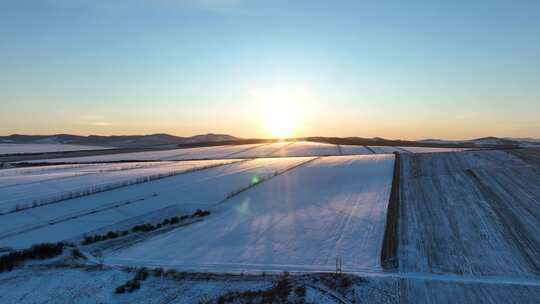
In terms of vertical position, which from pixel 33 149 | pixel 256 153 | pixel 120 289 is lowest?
pixel 120 289

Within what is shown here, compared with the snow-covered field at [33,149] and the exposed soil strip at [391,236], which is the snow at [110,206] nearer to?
the exposed soil strip at [391,236]

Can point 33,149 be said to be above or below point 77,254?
above

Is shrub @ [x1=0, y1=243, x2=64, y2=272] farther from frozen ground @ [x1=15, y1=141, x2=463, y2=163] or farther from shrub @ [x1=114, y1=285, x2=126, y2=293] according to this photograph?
frozen ground @ [x1=15, y1=141, x2=463, y2=163]

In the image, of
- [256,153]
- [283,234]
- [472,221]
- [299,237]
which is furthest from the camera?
[256,153]

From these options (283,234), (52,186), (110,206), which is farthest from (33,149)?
(283,234)

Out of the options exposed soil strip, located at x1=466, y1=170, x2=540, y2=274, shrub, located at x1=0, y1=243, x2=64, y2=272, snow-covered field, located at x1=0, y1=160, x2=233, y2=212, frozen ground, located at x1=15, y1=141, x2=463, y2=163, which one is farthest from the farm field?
frozen ground, located at x1=15, y1=141, x2=463, y2=163

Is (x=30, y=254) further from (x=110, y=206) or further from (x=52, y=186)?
(x=52, y=186)

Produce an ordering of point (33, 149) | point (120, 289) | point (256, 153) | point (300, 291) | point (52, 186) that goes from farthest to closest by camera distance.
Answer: point (33, 149), point (256, 153), point (52, 186), point (120, 289), point (300, 291)
